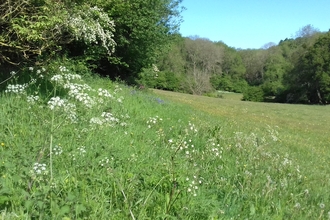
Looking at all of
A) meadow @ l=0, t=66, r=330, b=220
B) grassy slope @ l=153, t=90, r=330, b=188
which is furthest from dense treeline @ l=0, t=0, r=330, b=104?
grassy slope @ l=153, t=90, r=330, b=188

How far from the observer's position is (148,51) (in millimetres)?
19891

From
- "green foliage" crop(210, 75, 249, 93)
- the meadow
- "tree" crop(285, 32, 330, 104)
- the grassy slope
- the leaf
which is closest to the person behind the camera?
the leaf

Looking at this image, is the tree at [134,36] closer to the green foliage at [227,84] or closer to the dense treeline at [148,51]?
the dense treeline at [148,51]

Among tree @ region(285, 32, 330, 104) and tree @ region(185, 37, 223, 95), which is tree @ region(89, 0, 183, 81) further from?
tree @ region(185, 37, 223, 95)

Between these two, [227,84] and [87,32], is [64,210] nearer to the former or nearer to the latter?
[87,32]

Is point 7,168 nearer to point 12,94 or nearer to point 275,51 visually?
point 12,94

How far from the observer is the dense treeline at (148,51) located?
22.9 ft

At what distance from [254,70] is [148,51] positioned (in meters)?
86.5

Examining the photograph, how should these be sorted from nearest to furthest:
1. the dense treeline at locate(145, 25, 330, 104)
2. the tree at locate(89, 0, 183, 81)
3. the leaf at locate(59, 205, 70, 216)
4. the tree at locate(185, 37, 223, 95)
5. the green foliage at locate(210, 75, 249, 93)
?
the leaf at locate(59, 205, 70, 216) < the tree at locate(89, 0, 183, 81) < the dense treeline at locate(145, 25, 330, 104) < the tree at locate(185, 37, 223, 95) < the green foliage at locate(210, 75, 249, 93)

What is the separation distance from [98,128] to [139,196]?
86.2 inches

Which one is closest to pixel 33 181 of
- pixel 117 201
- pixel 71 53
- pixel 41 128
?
pixel 117 201

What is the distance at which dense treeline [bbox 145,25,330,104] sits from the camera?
53.8 metres

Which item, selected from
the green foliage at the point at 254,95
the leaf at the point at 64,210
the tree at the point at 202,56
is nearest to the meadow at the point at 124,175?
the leaf at the point at 64,210

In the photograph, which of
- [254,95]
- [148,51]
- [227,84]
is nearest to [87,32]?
[148,51]
